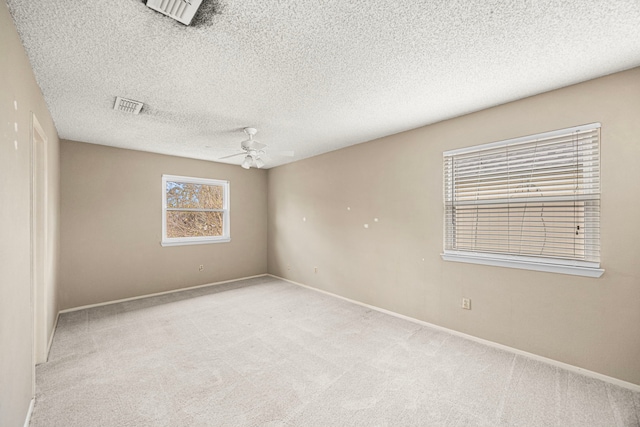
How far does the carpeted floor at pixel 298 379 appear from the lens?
1.83 meters

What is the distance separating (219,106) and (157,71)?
70 centimetres

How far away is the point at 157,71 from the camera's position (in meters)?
2.09

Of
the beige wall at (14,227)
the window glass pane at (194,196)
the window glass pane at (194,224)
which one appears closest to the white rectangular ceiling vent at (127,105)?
the beige wall at (14,227)

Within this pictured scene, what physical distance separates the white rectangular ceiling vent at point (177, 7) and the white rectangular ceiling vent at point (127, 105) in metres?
1.48

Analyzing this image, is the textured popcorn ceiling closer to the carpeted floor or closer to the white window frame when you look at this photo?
the white window frame

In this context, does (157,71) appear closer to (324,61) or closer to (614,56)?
(324,61)

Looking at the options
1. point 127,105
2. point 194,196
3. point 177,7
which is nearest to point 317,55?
point 177,7

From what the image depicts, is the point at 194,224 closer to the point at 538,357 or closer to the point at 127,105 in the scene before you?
the point at 127,105

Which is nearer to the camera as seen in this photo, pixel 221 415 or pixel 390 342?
pixel 221 415

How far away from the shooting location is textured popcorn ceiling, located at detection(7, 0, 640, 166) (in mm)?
1495

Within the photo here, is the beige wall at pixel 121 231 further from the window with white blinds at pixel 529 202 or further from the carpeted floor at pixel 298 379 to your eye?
the window with white blinds at pixel 529 202

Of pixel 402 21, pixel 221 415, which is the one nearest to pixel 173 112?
pixel 402 21

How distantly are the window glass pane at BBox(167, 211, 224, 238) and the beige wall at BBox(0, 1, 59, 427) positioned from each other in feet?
9.65

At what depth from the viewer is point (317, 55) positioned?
6.20 ft
